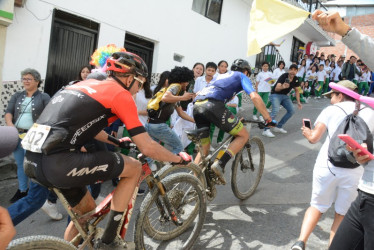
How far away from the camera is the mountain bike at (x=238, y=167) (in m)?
3.74

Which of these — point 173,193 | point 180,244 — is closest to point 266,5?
point 173,193

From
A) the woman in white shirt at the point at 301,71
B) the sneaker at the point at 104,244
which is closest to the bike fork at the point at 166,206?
the sneaker at the point at 104,244

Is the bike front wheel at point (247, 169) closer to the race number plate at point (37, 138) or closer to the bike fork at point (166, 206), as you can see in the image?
the bike fork at point (166, 206)

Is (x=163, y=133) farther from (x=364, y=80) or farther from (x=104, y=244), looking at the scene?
(x=364, y=80)

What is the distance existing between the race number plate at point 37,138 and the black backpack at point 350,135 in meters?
2.14

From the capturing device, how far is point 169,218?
3.04 m

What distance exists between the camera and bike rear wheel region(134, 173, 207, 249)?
2.77 metres

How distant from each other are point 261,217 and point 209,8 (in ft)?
27.5

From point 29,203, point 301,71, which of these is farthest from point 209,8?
point 29,203

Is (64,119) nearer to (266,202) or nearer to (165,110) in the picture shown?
(165,110)

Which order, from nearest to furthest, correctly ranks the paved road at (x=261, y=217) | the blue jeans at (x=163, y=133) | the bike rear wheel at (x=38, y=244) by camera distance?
the bike rear wheel at (x=38, y=244)
the paved road at (x=261, y=217)
the blue jeans at (x=163, y=133)

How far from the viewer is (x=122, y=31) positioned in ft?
24.7

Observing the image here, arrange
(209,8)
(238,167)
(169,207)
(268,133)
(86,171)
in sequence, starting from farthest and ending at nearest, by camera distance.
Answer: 1. (209,8)
2. (268,133)
3. (238,167)
4. (169,207)
5. (86,171)

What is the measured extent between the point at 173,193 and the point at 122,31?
551 cm
